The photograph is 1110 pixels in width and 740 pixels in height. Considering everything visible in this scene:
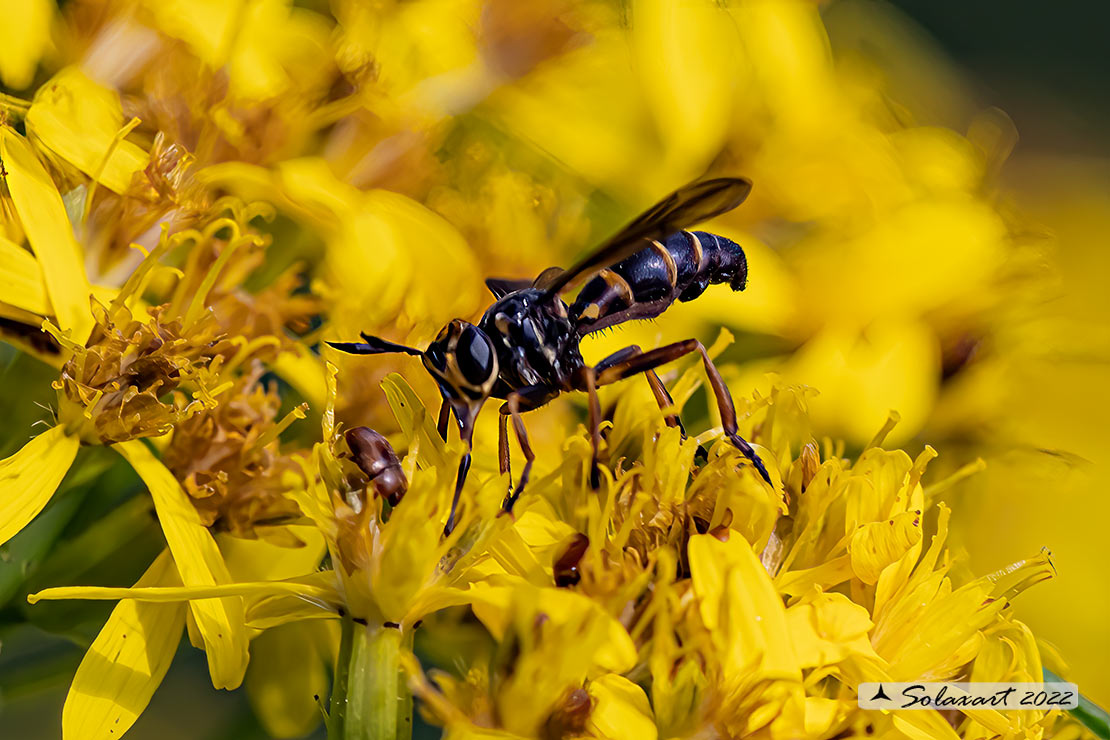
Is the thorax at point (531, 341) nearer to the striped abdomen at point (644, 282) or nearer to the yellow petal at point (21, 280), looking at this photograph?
the striped abdomen at point (644, 282)

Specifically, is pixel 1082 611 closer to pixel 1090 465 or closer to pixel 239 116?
pixel 1090 465

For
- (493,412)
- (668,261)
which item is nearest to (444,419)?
(493,412)

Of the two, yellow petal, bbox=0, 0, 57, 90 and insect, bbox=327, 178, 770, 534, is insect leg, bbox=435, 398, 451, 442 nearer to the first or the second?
insect, bbox=327, 178, 770, 534

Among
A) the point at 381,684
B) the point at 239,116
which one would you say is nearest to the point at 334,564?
Result: the point at 381,684

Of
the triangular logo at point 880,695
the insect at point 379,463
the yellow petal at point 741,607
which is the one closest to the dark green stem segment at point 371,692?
the insect at point 379,463

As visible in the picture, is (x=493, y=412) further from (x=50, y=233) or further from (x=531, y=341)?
(x=50, y=233)

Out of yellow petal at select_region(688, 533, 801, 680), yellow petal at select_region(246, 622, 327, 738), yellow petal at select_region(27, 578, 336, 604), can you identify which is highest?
yellow petal at select_region(688, 533, 801, 680)

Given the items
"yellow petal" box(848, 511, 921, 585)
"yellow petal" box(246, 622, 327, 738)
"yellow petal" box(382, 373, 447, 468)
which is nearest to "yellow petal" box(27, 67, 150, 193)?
"yellow petal" box(382, 373, 447, 468)
